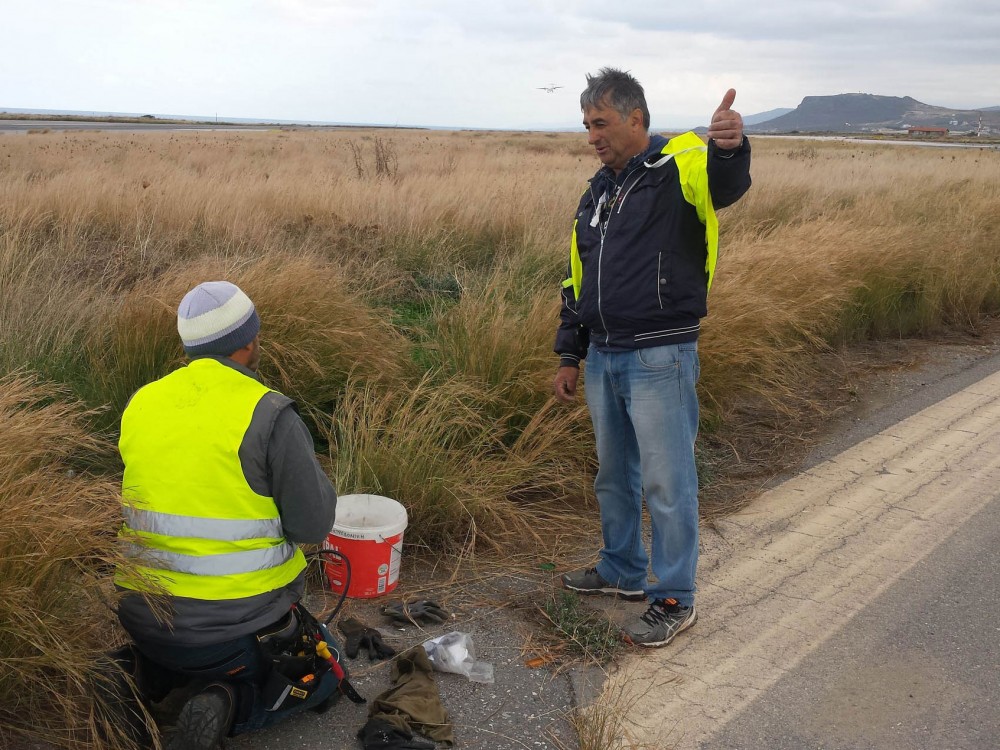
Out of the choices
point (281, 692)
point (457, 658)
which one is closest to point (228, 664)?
point (281, 692)

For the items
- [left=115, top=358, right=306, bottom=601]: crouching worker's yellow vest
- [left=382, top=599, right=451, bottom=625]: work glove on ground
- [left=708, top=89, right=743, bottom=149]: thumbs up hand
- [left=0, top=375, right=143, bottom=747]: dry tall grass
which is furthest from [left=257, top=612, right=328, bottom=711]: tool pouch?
[left=708, top=89, right=743, bottom=149]: thumbs up hand

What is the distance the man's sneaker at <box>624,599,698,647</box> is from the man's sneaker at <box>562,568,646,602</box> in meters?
0.28

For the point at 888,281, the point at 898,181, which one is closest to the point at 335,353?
the point at 888,281

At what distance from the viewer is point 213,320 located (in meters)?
2.73

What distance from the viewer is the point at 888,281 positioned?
27.8 ft

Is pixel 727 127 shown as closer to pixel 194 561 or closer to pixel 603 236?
pixel 603 236

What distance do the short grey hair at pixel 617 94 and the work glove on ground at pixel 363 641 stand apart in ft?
7.26

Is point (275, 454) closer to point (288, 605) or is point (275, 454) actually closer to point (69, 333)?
point (288, 605)

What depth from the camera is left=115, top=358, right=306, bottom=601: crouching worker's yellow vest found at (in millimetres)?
2592

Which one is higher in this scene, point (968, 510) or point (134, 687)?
point (134, 687)

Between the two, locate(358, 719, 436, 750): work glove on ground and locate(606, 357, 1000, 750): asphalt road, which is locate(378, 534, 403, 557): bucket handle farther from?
locate(606, 357, 1000, 750): asphalt road

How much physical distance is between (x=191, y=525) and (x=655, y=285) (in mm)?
1861

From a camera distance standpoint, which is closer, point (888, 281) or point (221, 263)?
point (221, 263)

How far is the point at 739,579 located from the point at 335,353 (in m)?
2.55
